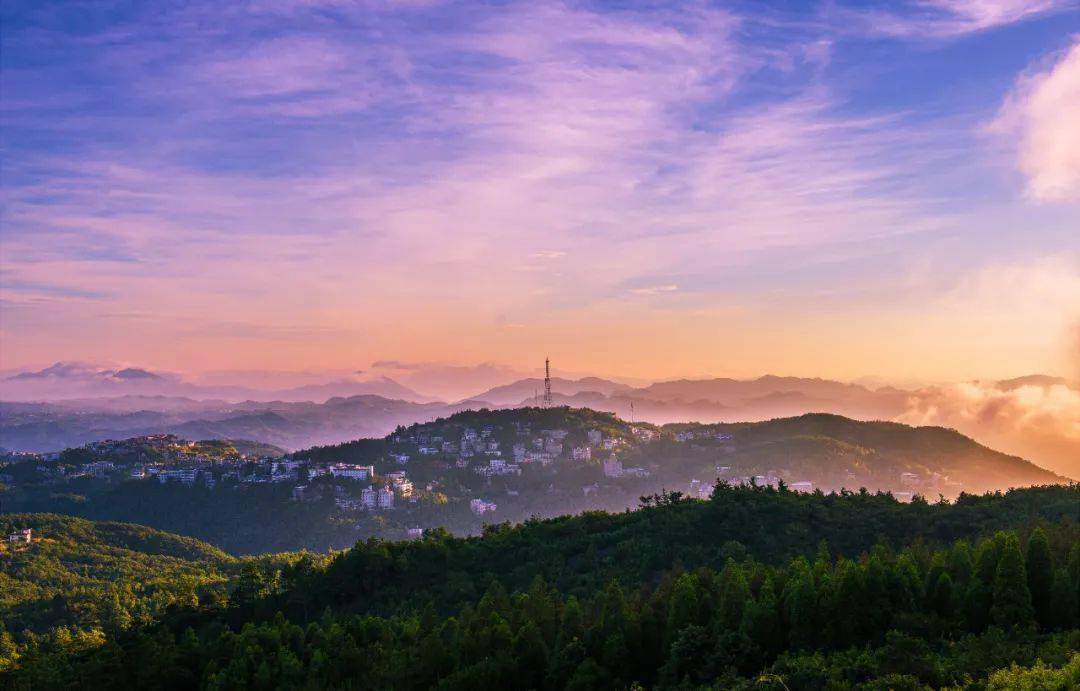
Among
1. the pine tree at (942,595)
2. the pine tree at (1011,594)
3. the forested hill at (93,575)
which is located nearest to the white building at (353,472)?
the forested hill at (93,575)

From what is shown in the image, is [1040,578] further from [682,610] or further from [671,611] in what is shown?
[671,611]

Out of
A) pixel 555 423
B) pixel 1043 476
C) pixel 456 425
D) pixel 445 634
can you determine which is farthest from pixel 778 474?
pixel 445 634

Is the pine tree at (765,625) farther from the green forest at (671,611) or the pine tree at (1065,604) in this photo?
the pine tree at (1065,604)

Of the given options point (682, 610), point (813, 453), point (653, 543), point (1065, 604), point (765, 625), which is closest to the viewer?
point (1065, 604)

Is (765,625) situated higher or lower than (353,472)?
higher

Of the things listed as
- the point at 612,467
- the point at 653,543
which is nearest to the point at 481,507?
the point at 612,467

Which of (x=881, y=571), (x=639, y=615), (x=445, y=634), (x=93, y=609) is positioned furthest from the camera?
(x=93, y=609)

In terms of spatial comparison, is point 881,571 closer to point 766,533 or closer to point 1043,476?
point 766,533

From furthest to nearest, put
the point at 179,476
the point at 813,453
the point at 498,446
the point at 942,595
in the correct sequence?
the point at 498,446, the point at 179,476, the point at 813,453, the point at 942,595

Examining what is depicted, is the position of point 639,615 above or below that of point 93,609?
above
